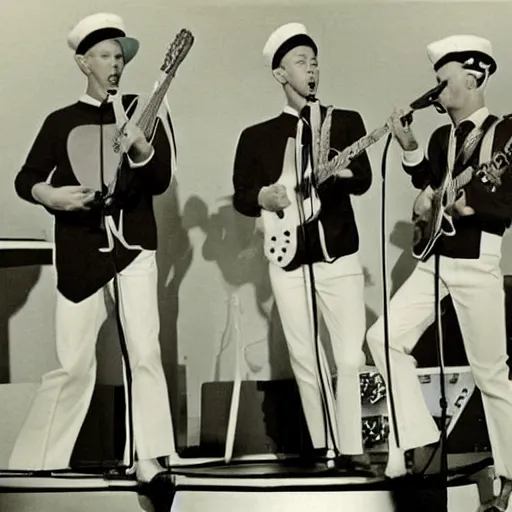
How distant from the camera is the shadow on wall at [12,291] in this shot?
105cm

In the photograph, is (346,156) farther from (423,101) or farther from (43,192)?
(43,192)

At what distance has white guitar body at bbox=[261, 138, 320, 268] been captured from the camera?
105cm

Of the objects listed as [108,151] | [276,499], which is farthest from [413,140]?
[276,499]

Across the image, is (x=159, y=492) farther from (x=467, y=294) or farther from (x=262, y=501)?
(x=467, y=294)

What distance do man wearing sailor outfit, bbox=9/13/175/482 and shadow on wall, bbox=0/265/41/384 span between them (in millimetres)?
40

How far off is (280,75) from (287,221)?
0.20 metres

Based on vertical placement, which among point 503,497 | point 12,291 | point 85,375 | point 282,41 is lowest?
point 503,497

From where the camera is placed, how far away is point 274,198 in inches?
41.4

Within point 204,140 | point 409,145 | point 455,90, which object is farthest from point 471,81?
point 204,140

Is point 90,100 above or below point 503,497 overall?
above

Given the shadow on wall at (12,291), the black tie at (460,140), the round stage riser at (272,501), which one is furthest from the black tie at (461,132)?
the shadow on wall at (12,291)

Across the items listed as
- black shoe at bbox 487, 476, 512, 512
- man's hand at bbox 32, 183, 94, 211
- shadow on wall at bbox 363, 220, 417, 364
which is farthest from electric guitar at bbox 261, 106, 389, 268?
black shoe at bbox 487, 476, 512, 512

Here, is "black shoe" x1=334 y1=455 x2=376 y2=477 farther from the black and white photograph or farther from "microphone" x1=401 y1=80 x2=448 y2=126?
"microphone" x1=401 y1=80 x2=448 y2=126

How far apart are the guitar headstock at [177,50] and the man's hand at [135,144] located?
0.30ft
